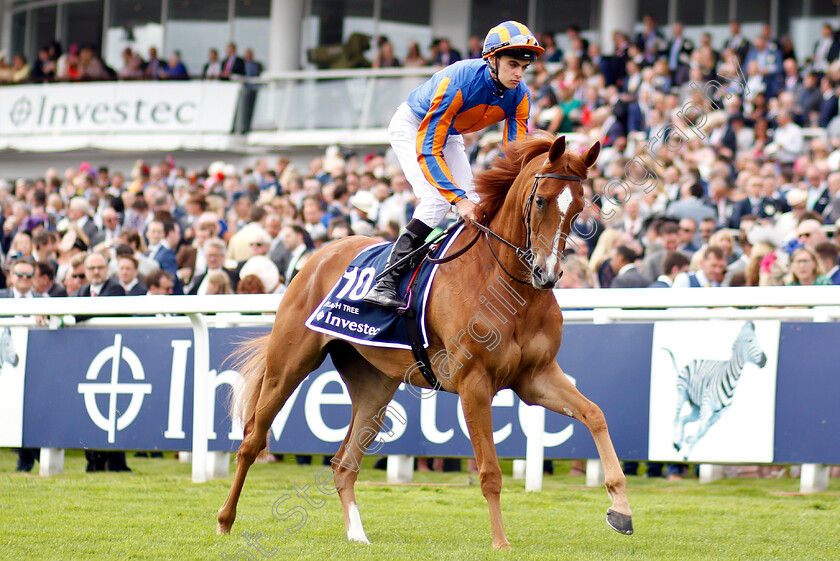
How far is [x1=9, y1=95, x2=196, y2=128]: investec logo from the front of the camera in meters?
20.4

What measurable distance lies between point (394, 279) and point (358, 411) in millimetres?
853

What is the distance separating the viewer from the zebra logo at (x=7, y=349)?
7.90 meters

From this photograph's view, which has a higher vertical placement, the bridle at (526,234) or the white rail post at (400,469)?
the bridle at (526,234)

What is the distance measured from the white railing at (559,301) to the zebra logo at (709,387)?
7.9 inches

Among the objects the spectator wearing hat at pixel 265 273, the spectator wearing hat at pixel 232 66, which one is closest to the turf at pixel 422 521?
the spectator wearing hat at pixel 265 273

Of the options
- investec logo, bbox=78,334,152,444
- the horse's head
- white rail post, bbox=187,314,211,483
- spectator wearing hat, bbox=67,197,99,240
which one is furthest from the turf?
spectator wearing hat, bbox=67,197,99,240

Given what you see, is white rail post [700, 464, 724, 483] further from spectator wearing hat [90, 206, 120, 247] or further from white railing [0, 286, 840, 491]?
spectator wearing hat [90, 206, 120, 247]

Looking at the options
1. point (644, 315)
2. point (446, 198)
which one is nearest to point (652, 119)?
point (644, 315)

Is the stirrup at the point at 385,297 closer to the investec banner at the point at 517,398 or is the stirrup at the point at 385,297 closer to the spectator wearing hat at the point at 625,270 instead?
the investec banner at the point at 517,398

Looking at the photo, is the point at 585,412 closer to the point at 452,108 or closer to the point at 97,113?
the point at 452,108

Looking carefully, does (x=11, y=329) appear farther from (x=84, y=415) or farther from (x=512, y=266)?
(x=512, y=266)

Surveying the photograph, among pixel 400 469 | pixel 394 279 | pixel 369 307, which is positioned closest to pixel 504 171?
pixel 394 279

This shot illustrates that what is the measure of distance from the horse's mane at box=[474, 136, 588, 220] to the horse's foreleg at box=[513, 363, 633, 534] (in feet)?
2.61

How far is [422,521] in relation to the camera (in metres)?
5.43
